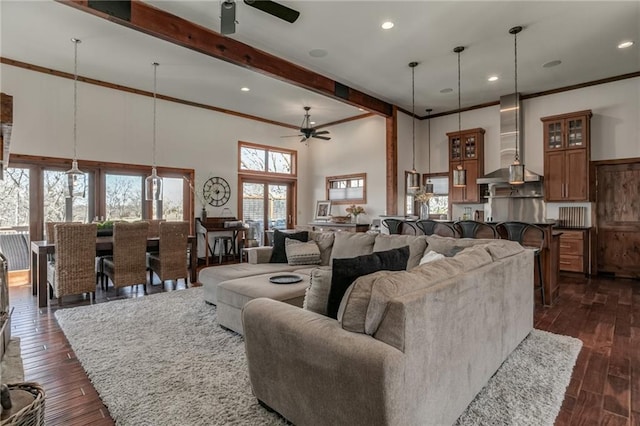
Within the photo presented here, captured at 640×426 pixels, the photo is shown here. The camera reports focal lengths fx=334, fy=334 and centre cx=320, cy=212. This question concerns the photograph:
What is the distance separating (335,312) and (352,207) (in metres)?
6.49

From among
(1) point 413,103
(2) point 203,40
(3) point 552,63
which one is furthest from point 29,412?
(1) point 413,103

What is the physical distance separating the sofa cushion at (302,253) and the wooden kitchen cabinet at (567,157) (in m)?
4.91

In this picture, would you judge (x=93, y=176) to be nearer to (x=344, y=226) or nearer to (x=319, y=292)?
(x=344, y=226)

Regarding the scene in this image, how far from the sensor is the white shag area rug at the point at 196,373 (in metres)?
1.96

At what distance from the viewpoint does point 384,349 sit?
1.37 m

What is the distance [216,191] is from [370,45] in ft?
15.8

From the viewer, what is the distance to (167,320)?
3.58 m

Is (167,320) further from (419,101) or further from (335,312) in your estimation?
(419,101)

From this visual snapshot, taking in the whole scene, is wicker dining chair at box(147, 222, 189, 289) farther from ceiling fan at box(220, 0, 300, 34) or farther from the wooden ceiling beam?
ceiling fan at box(220, 0, 300, 34)

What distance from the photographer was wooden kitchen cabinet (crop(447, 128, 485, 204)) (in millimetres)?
7352

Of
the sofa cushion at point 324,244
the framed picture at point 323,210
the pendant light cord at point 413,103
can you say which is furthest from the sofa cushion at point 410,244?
the framed picture at point 323,210

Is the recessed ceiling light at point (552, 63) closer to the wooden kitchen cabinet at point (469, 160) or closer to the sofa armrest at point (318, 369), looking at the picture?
the wooden kitchen cabinet at point (469, 160)

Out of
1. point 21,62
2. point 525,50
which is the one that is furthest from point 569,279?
point 21,62

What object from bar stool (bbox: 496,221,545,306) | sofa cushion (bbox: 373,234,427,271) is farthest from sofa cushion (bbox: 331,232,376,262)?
bar stool (bbox: 496,221,545,306)
